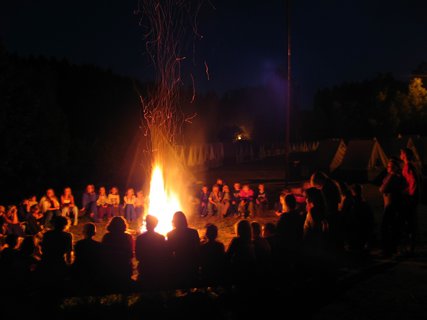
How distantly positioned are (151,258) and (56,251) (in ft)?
Result: 4.01

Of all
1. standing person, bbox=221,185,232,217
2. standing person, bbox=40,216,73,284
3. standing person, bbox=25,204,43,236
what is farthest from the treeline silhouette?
standing person, bbox=40,216,73,284

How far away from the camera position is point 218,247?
5957mm

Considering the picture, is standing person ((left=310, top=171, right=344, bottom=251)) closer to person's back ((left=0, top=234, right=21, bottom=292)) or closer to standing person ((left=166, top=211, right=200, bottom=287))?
standing person ((left=166, top=211, right=200, bottom=287))

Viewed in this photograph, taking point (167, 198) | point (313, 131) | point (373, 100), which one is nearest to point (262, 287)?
point (167, 198)

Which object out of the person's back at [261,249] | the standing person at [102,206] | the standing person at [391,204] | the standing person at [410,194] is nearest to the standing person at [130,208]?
the standing person at [102,206]

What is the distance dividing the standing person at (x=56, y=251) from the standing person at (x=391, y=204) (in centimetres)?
538

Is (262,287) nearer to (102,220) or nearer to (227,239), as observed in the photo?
(227,239)

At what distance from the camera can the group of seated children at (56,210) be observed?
32.9ft

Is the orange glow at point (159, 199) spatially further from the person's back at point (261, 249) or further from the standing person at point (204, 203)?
the person's back at point (261, 249)

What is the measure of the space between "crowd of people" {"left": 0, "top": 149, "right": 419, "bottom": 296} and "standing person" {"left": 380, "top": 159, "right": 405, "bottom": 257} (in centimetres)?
2

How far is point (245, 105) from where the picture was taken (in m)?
75.2

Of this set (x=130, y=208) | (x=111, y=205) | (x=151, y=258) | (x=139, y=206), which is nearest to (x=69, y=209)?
(x=111, y=205)

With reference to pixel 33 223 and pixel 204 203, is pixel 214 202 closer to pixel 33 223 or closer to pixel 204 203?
pixel 204 203

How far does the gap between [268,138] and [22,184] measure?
4955 cm
